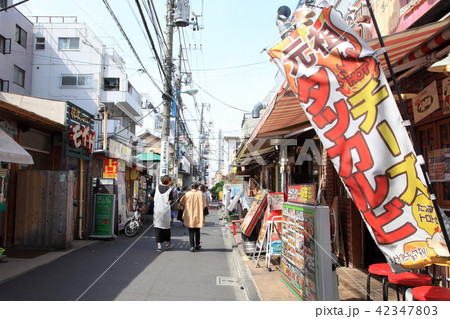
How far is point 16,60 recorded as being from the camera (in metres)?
26.1

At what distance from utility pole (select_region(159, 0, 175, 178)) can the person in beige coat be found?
422 centimetres

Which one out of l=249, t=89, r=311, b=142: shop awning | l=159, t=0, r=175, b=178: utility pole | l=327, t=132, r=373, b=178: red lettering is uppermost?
l=159, t=0, r=175, b=178: utility pole

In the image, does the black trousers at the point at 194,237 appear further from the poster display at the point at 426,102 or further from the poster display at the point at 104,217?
the poster display at the point at 426,102

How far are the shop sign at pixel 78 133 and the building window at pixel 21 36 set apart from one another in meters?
Result: 20.9

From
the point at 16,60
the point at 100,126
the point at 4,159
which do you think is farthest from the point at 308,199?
the point at 16,60

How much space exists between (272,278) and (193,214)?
3319 millimetres

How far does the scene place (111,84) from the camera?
30.1m

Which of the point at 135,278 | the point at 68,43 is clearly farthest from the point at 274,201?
the point at 68,43

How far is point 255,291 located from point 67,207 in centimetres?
583

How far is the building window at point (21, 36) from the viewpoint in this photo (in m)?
26.3

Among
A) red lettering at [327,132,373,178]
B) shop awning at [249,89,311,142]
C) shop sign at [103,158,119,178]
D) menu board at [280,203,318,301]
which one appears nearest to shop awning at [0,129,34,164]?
shop awning at [249,89,311,142]

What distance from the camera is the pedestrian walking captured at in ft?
28.9

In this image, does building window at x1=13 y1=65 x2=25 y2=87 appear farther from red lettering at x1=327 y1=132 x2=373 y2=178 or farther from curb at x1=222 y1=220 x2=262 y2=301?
red lettering at x1=327 y1=132 x2=373 y2=178

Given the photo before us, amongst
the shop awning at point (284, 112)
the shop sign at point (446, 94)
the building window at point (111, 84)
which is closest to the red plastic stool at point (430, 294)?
the shop sign at point (446, 94)
